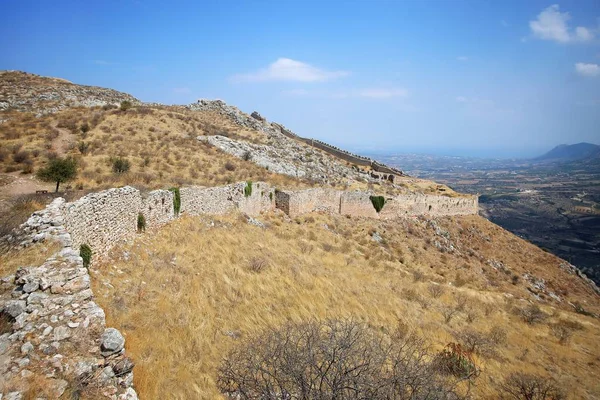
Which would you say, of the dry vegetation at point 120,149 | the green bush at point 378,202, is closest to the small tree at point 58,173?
the dry vegetation at point 120,149

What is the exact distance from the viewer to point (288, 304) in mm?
9227

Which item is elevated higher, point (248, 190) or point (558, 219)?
point (248, 190)

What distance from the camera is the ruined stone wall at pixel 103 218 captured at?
7.17m

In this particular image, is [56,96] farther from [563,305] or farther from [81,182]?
[563,305]

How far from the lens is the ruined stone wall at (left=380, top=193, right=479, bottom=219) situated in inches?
1055

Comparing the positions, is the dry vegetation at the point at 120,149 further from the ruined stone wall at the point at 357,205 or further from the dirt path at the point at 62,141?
the ruined stone wall at the point at 357,205

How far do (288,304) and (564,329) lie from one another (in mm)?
10904

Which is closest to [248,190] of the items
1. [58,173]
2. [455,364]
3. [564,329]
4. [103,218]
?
[58,173]

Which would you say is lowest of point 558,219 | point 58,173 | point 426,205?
point 558,219

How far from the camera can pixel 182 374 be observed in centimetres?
571

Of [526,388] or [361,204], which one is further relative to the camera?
[361,204]

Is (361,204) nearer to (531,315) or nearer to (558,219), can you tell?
(531,315)

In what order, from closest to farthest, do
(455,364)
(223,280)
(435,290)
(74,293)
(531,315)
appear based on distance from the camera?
(74,293) < (455,364) < (223,280) < (531,315) < (435,290)

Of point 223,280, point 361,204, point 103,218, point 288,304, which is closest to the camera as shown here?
point 103,218
